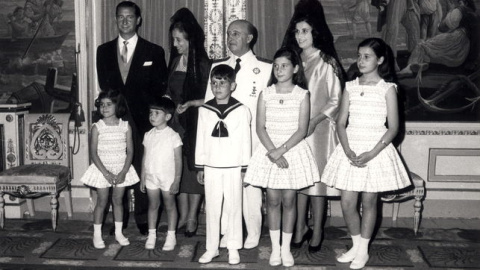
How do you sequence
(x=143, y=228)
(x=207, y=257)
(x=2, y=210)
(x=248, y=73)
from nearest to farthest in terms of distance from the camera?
(x=207, y=257), (x=248, y=73), (x=143, y=228), (x=2, y=210)

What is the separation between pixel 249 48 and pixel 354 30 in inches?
58.6

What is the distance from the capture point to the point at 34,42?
548cm

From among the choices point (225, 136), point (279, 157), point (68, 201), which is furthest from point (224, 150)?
point (68, 201)

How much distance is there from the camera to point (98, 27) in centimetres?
539

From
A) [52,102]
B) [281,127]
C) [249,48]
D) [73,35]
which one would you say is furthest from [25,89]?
[281,127]

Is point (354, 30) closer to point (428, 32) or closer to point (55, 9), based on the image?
point (428, 32)

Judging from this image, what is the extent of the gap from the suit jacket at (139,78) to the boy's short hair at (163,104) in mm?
324

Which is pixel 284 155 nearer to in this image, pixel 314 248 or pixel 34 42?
pixel 314 248

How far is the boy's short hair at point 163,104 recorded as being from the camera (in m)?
4.23

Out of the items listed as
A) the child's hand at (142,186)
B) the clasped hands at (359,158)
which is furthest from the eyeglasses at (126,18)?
the clasped hands at (359,158)

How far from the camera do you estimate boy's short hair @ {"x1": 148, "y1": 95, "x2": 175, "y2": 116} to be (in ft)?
13.9

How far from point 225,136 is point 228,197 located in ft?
1.47

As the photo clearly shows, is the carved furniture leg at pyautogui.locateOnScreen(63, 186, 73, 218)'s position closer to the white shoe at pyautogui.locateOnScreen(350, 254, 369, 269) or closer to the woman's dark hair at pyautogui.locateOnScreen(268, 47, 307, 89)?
the woman's dark hair at pyautogui.locateOnScreen(268, 47, 307, 89)

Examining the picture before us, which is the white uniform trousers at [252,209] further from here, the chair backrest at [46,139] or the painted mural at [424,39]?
the chair backrest at [46,139]
